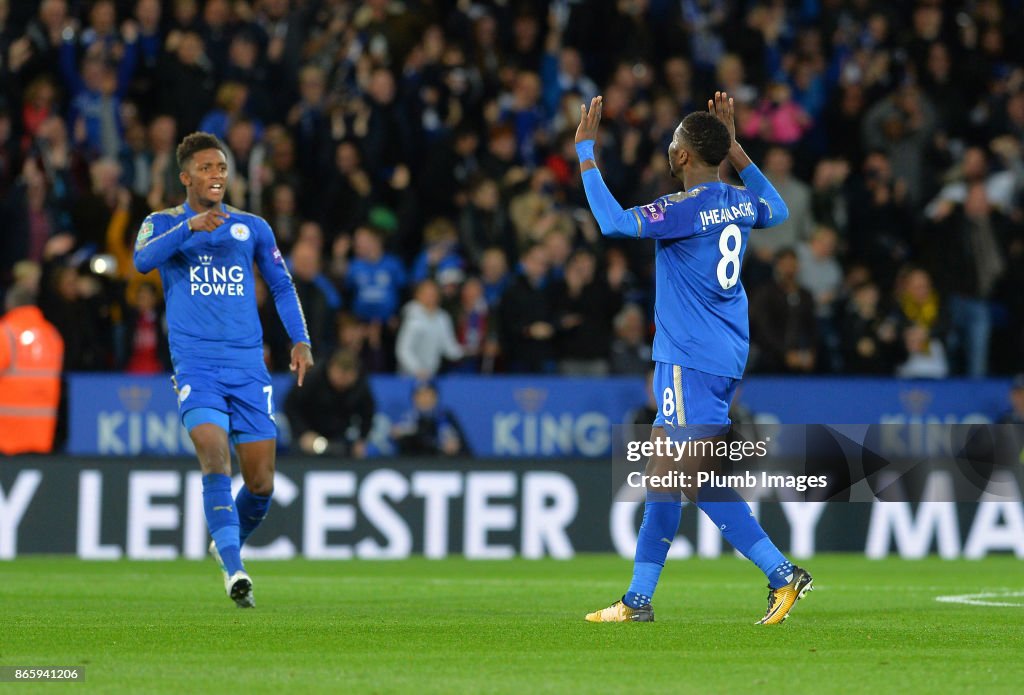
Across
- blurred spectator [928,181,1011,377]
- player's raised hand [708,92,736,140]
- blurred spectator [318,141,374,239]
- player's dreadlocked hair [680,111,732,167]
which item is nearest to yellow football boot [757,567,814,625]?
player's dreadlocked hair [680,111,732,167]

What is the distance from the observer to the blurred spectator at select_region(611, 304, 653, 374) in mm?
18234

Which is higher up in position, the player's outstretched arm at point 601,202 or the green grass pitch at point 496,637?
the player's outstretched arm at point 601,202

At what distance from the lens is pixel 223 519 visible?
9586mm

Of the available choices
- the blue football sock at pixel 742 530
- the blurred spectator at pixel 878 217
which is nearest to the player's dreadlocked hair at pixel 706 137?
the blue football sock at pixel 742 530

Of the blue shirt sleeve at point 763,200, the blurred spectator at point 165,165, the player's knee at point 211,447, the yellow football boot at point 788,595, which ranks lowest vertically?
the yellow football boot at point 788,595

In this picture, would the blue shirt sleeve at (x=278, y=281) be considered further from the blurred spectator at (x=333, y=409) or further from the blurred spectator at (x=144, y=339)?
the blurred spectator at (x=144, y=339)

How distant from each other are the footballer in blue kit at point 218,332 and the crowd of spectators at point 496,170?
6.80 m

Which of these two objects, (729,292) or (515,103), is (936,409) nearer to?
(515,103)

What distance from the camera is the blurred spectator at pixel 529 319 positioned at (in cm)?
1817

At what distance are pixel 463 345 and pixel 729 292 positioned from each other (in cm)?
994

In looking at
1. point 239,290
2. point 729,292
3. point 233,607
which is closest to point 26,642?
point 233,607

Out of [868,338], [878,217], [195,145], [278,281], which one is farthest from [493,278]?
[195,145]

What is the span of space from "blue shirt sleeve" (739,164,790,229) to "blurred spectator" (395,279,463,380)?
8.91m

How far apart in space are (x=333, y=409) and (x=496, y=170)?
12.7 ft
